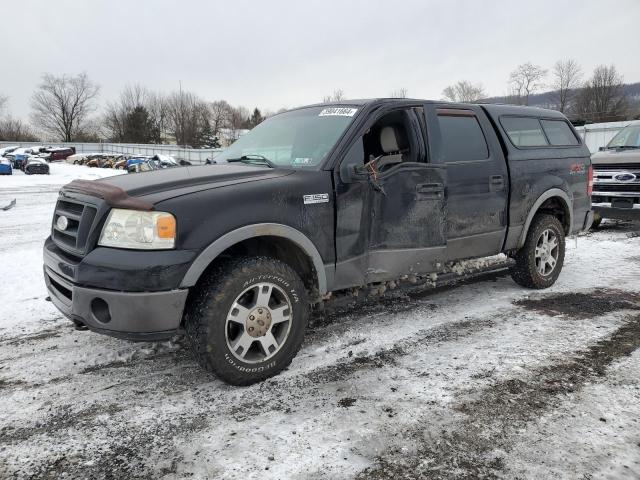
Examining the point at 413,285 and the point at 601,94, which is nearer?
the point at 413,285

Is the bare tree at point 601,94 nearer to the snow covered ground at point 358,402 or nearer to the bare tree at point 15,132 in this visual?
the snow covered ground at point 358,402

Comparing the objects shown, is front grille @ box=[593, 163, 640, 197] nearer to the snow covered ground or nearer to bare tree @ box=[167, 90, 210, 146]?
the snow covered ground

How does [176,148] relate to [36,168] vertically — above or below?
above

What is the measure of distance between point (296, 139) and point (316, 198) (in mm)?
838

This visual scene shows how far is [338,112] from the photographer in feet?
13.0

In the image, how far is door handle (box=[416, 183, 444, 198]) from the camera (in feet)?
13.0

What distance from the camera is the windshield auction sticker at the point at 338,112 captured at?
152 inches

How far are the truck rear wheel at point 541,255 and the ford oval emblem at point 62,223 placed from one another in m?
4.44

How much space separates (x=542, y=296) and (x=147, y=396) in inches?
162

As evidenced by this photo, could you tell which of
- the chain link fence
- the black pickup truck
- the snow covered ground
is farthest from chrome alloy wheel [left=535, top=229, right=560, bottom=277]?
the chain link fence

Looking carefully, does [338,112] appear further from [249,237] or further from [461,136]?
[249,237]

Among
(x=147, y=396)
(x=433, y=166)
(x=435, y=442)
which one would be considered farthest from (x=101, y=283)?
(x=433, y=166)

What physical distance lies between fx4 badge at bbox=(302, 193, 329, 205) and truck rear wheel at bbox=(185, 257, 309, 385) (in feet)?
1.61

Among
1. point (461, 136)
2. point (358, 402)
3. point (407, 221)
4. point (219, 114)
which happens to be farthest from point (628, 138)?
point (219, 114)
